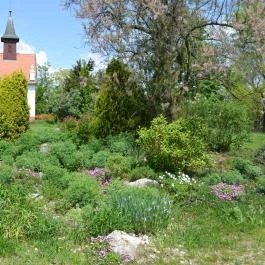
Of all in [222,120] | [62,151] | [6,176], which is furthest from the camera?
[222,120]

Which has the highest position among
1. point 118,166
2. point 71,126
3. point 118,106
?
point 118,106

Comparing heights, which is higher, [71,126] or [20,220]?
[71,126]

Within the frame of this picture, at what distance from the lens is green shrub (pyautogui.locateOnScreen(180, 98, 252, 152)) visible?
13984mm

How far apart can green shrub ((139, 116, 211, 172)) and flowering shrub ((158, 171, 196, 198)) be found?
17.9 inches

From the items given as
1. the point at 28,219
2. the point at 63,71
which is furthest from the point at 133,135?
the point at 63,71

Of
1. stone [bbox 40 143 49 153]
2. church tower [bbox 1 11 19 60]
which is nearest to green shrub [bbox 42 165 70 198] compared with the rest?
stone [bbox 40 143 49 153]

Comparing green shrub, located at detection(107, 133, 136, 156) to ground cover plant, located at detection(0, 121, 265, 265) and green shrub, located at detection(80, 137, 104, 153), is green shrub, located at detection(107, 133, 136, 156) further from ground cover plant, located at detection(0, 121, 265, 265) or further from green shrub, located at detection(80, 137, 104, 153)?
ground cover plant, located at detection(0, 121, 265, 265)

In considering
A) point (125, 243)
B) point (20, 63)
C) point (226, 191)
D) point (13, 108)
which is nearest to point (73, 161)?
point (226, 191)

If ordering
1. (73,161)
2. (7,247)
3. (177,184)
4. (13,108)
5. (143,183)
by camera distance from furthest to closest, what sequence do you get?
1. (13,108)
2. (73,161)
3. (143,183)
4. (177,184)
5. (7,247)

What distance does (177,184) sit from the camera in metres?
8.95

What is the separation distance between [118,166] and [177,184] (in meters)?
1.58

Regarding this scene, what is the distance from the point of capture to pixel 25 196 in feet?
24.2

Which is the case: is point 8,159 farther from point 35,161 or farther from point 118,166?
point 118,166

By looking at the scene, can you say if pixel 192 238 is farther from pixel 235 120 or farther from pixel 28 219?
pixel 235 120
